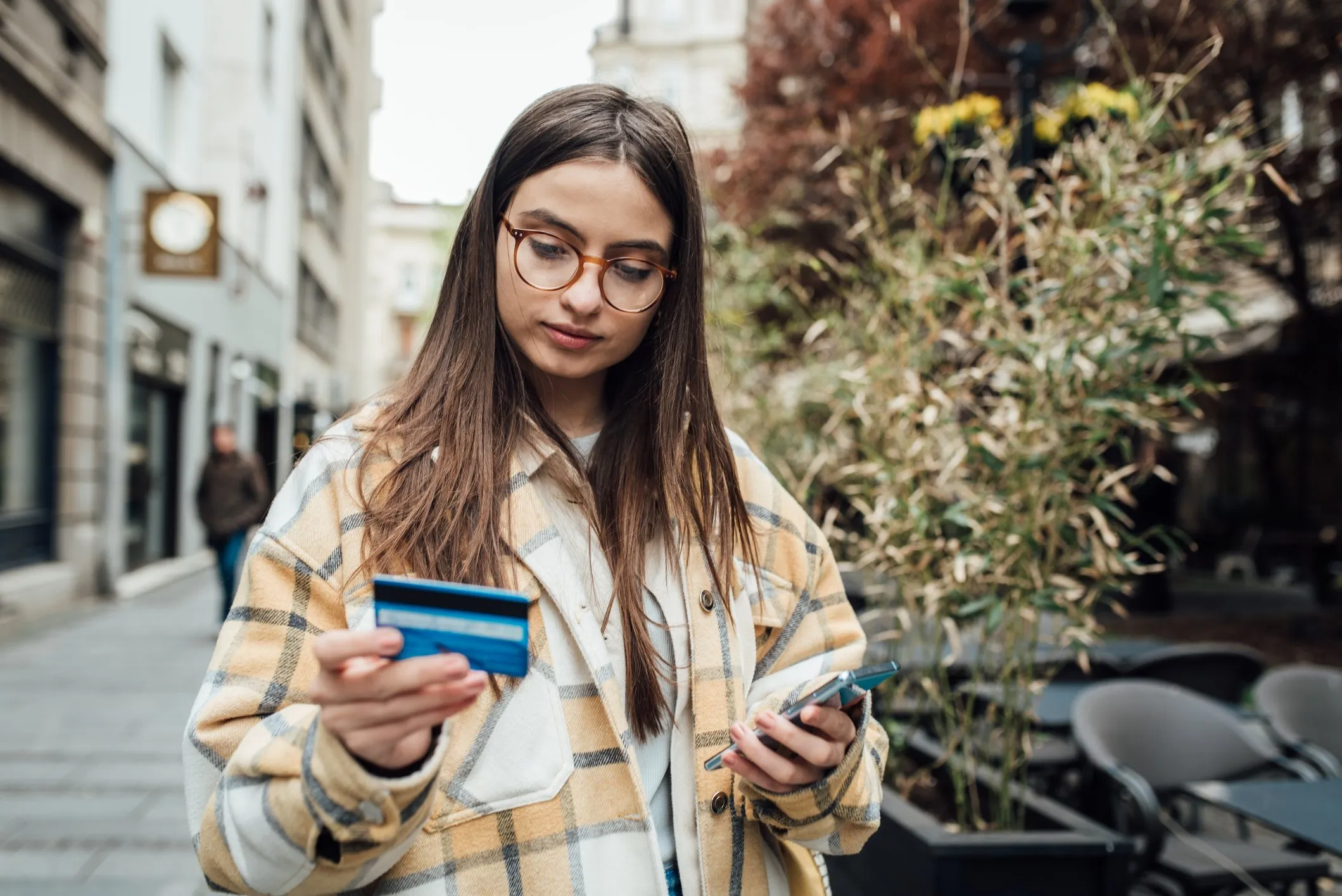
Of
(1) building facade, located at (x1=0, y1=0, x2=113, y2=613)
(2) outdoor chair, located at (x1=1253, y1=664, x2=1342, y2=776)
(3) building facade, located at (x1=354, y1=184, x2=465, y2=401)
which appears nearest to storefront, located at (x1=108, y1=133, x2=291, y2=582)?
(1) building facade, located at (x1=0, y1=0, x2=113, y2=613)

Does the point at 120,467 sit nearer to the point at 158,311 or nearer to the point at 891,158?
the point at 158,311

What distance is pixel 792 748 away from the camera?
1222mm

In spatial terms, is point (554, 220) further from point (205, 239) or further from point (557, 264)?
point (205, 239)

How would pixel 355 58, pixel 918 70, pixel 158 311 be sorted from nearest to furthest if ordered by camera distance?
pixel 918 70
pixel 158 311
pixel 355 58

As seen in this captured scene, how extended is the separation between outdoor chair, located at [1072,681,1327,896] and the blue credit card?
10.4 ft

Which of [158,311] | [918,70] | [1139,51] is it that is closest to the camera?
[1139,51]

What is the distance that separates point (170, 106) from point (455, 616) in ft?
47.9

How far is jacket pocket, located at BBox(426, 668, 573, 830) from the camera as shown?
1217 mm

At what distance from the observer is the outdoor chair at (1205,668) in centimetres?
506

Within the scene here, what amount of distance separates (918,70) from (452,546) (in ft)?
31.4

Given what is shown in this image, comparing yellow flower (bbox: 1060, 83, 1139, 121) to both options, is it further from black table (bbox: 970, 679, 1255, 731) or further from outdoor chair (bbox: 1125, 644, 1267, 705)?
outdoor chair (bbox: 1125, 644, 1267, 705)

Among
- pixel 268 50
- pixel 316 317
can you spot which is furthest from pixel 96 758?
pixel 316 317

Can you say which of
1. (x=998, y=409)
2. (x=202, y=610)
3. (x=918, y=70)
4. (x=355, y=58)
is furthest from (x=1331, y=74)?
(x=355, y=58)

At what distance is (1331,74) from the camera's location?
362 inches
